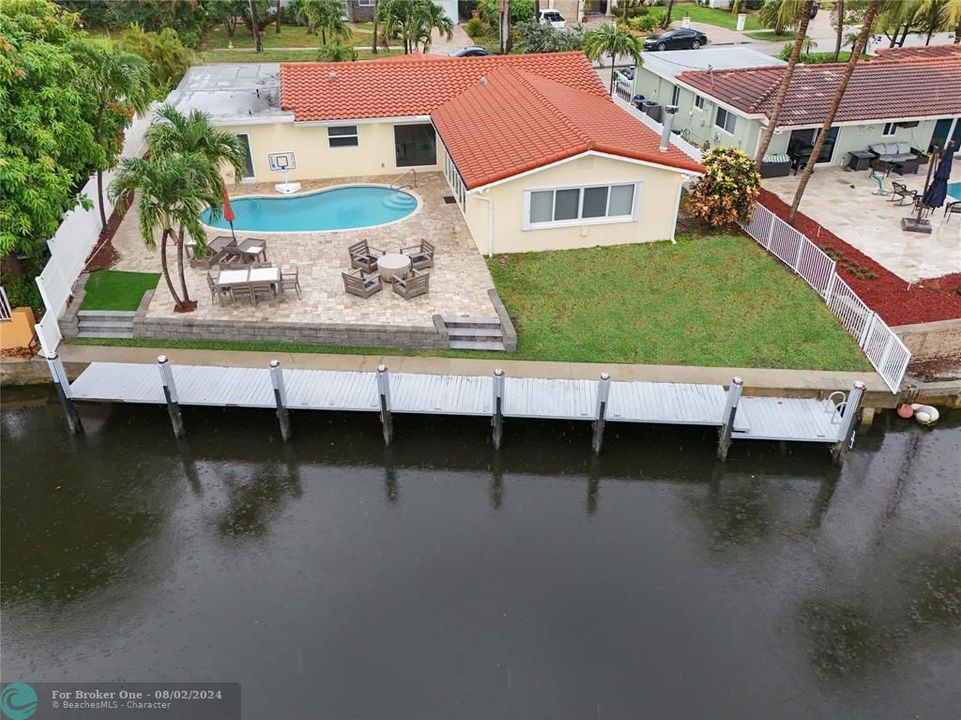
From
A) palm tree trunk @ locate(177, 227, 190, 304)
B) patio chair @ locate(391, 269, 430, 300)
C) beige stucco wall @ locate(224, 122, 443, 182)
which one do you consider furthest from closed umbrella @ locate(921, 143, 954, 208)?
palm tree trunk @ locate(177, 227, 190, 304)

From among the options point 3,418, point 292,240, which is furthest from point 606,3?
point 3,418

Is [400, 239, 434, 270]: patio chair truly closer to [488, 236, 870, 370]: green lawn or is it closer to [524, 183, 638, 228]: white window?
[488, 236, 870, 370]: green lawn

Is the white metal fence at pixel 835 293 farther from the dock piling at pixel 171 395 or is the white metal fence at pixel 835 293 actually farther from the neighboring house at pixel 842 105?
the dock piling at pixel 171 395

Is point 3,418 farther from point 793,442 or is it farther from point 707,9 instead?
point 707,9

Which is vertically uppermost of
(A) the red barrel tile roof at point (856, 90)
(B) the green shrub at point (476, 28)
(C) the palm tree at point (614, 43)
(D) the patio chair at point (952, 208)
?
(C) the palm tree at point (614, 43)

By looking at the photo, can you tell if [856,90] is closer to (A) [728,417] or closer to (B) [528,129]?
(B) [528,129]

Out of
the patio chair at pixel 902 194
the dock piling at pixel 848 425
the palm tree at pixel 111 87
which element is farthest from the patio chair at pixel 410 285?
the patio chair at pixel 902 194
